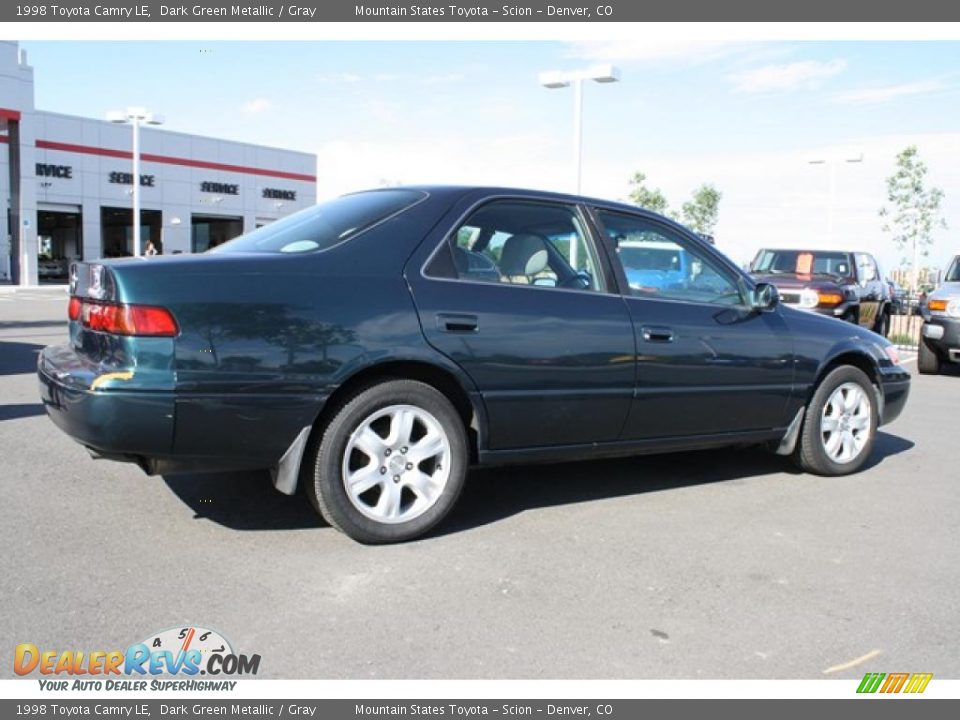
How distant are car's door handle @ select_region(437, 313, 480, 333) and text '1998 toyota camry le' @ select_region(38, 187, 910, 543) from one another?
10 mm

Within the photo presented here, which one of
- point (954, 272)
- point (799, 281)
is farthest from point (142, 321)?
point (954, 272)

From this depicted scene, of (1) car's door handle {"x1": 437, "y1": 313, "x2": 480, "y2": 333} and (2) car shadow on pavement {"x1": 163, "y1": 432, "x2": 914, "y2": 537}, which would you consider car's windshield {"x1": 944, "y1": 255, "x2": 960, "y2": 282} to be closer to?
(2) car shadow on pavement {"x1": 163, "y1": 432, "x2": 914, "y2": 537}

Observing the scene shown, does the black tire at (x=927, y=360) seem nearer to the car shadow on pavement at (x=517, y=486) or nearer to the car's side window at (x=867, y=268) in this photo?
the car's side window at (x=867, y=268)

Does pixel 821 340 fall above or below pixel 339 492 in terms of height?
above

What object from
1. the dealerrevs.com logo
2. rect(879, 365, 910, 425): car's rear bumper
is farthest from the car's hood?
the dealerrevs.com logo

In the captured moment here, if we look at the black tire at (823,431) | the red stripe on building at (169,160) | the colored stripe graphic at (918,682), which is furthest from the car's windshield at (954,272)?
the red stripe on building at (169,160)

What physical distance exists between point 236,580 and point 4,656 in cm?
87

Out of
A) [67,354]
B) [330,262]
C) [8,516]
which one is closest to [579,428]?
A: [330,262]

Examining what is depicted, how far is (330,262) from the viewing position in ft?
12.2

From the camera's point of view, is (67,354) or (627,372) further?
(627,372)

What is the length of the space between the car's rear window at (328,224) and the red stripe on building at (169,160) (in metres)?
41.7
